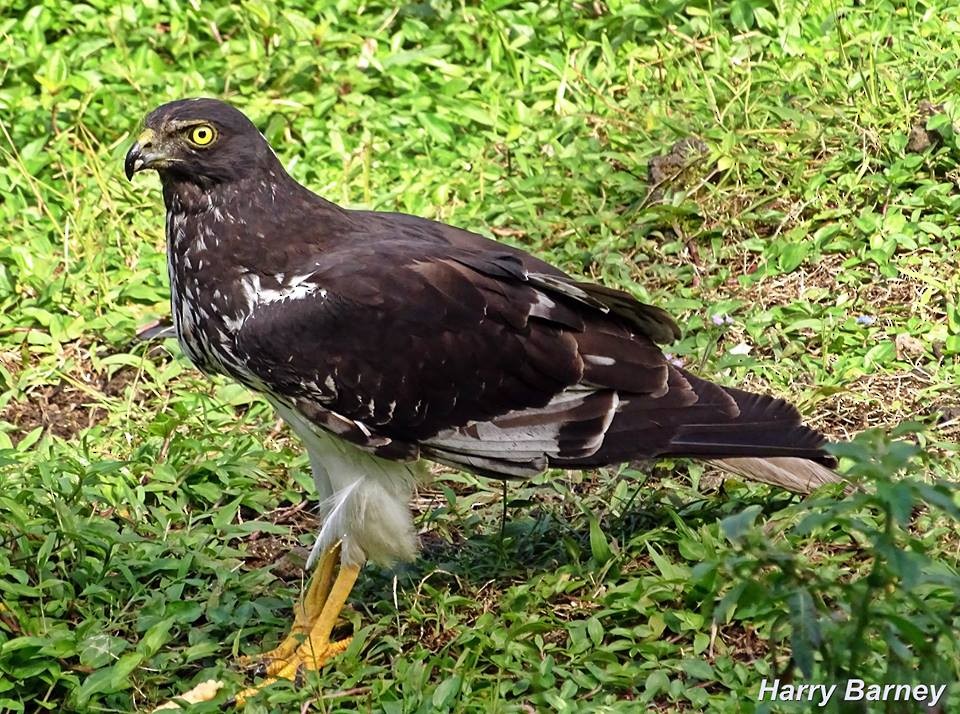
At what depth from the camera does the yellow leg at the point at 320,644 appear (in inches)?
186

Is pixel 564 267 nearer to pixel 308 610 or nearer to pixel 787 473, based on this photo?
pixel 787 473

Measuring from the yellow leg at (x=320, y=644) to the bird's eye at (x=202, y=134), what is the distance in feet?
4.96

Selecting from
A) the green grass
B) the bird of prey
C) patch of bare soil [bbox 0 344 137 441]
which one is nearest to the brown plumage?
the bird of prey

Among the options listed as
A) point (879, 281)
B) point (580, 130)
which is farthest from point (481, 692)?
point (580, 130)

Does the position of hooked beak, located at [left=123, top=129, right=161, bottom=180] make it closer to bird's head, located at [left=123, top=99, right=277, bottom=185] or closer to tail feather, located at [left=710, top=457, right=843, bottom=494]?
bird's head, located at [left=123, top=99, right=277, bottom=185]

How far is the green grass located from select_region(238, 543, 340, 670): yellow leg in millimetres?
105

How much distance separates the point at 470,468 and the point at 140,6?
4526mm

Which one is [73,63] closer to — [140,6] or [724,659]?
[140,6]

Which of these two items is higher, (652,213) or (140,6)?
(140,6)

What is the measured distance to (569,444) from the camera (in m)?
4.88

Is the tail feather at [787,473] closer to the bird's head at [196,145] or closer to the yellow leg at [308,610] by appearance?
the yellow leg at [308,610]

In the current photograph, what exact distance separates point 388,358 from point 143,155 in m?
1.07

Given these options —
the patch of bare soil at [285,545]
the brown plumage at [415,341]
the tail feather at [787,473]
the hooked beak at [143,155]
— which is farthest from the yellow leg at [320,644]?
the hooked beak at [143,155]

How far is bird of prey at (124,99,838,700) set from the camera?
4.70 meters
